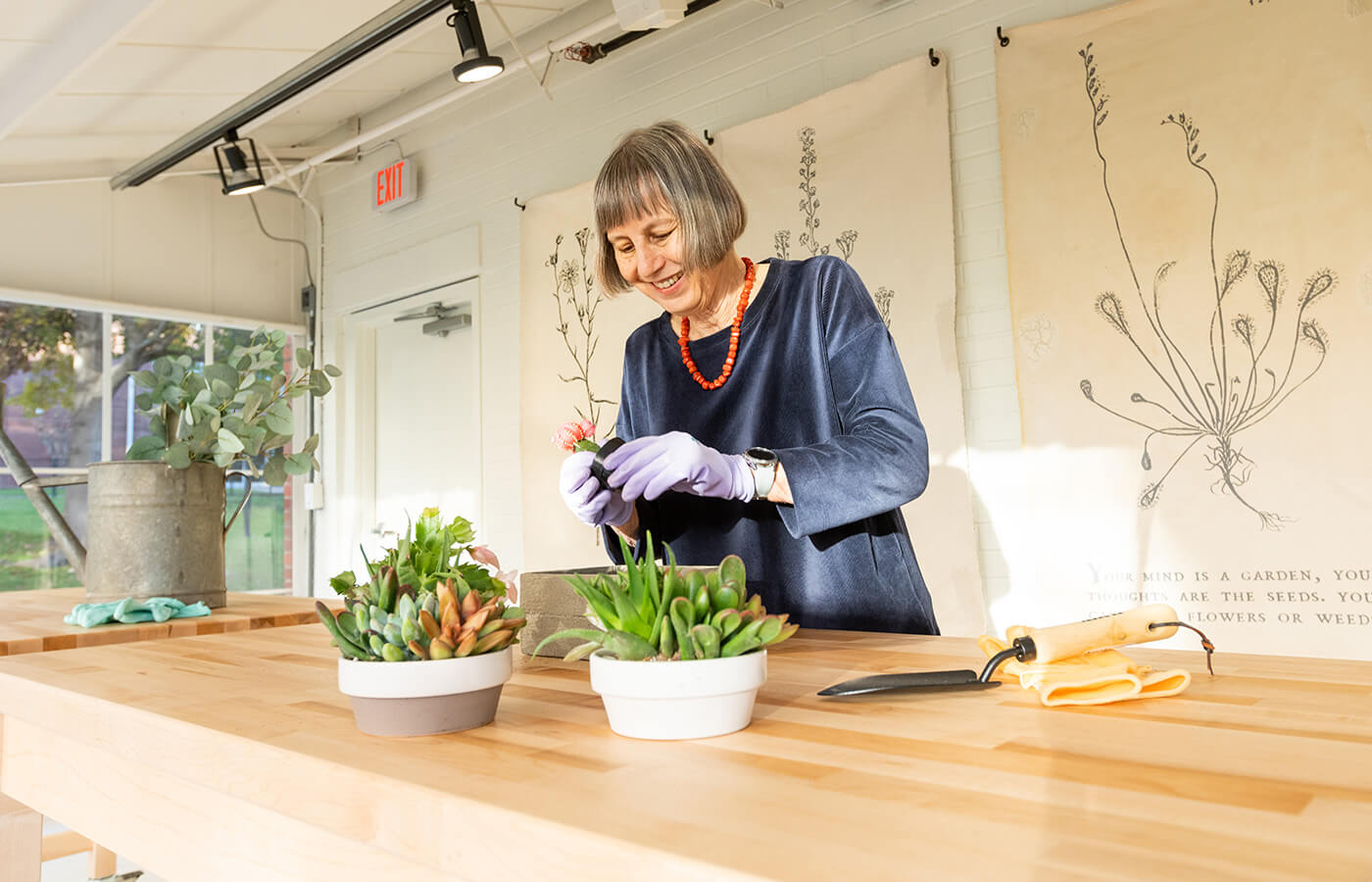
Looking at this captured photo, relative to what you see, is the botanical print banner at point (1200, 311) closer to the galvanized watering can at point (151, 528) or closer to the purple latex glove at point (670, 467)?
the purple latex glove at point (670, 467)

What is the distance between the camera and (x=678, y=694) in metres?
0.69

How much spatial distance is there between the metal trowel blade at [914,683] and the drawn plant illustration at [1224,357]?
1.96 metres

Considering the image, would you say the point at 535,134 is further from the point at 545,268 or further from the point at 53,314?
the point at 53,314

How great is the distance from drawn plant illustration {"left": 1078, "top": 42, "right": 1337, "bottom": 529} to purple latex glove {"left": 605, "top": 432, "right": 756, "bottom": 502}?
1.78m

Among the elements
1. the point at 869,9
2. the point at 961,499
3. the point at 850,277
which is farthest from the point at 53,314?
the point at 850,277

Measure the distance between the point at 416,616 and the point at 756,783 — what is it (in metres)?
0.30

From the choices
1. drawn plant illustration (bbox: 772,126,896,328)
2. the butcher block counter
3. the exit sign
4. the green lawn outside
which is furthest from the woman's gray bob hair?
the green lawn outside

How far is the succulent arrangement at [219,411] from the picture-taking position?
1.87 meters

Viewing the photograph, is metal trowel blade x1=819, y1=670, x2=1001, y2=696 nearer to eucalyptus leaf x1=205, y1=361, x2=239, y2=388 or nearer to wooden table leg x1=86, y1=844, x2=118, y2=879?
eucalyptus leaf x1=205, y1=361, x2=239, y2=388

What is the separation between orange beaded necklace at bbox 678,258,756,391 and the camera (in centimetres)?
162

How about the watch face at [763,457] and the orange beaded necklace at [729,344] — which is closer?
the watch face at [763,457]

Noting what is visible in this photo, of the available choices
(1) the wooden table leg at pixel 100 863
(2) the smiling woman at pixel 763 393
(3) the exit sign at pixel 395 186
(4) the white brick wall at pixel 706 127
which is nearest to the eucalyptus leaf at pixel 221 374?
(2) the smiling woman at pixel 763 393

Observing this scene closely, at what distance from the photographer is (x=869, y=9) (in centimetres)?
325

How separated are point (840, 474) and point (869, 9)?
8.13 ft
